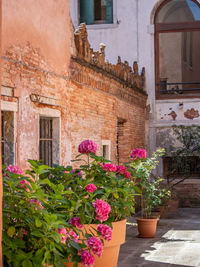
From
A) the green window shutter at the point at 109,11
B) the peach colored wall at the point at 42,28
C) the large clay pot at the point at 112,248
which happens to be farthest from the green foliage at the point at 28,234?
the green window shutter at the point at 109,11

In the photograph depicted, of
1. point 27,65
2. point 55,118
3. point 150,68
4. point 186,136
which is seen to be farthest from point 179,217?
point 27,65

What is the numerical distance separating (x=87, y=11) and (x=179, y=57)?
6.63 meters

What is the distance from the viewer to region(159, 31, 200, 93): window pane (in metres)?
18.5

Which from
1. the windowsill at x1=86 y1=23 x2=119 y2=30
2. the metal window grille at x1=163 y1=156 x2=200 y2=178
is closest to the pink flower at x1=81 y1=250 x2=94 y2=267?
the metal window grille at x1=163 y1=156 x2=200 y2=178

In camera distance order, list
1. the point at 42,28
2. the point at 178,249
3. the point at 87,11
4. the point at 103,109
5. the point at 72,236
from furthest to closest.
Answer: the point at 87,11
the point at 103,109
the point at 178,249
the point at 42,28
the point at 72,236

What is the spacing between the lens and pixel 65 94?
301 inches

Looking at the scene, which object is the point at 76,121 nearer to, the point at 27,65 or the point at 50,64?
the point at 50,64

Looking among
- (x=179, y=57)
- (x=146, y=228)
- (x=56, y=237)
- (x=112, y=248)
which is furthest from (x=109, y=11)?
(x=56, y=237)

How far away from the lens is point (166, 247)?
7680mm

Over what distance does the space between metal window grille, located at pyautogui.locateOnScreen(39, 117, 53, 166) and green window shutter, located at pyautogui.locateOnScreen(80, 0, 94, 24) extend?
7.79m

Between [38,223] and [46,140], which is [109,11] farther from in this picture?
[38,223]

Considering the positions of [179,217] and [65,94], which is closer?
[65,94]

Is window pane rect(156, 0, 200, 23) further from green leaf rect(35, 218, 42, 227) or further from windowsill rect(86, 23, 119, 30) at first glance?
green leaf rect(35, 218, 42, 227)

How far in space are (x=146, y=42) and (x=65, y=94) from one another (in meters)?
6.96
